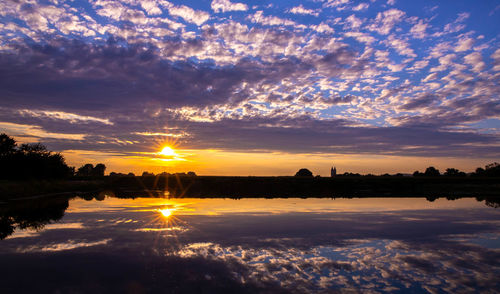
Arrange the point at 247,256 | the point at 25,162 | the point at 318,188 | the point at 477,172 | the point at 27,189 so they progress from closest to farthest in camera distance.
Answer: the point at 247,256 < the point at 27,189 < the point at 25,162 < the point at 318,188 < the point at 477,172

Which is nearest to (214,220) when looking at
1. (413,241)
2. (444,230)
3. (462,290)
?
(413,241)

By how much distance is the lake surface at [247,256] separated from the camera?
9.94m

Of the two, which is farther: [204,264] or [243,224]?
[243,224]

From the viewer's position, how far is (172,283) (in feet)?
32.6

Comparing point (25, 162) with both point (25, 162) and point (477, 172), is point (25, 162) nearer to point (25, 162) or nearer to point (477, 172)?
point (25, 162)

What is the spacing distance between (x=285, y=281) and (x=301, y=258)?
299cm

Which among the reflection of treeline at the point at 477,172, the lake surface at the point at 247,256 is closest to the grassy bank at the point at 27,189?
the lake surface at the point at 247,256

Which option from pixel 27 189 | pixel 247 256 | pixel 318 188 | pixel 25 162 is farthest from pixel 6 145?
pixel 247 256

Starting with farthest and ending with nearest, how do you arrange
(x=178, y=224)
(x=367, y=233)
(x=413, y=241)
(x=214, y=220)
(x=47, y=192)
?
(x=47, y=192) → (x=214, y=220) → (x=178, y=224) → (x=367, y=233) → (x=413, y=241)

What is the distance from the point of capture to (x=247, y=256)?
43.7ft

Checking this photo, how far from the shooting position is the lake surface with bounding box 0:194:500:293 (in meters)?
9.94

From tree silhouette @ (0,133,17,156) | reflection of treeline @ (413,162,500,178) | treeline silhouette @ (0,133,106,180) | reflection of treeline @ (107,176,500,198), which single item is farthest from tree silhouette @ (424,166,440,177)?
tree silhouette @ (0,133,17,156)

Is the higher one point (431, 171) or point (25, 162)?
point (431, 171)

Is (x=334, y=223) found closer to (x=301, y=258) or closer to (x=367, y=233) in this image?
(x=367, y=233)
